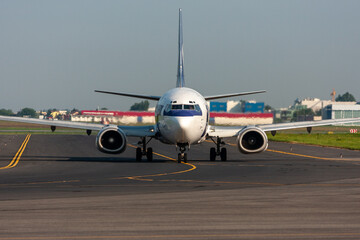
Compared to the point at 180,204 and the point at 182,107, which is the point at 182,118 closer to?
the point at 182,107

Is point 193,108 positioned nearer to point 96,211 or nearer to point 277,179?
point 277,179

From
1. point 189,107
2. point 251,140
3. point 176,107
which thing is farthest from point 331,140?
point 176,107

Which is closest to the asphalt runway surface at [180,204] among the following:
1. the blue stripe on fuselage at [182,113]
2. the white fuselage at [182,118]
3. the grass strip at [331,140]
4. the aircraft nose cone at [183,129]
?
the aircraft nose cone at [183,129]

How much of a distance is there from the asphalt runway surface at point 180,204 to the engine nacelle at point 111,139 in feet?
21.4

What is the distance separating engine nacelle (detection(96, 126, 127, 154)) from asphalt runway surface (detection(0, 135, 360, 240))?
6.52m

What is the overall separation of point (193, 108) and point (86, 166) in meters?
6.58

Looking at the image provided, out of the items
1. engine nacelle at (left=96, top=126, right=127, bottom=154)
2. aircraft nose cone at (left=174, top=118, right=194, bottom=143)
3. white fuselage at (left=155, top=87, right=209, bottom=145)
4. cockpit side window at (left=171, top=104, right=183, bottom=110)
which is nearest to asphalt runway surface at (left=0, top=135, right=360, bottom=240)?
aircraft nose cone at (left=174, top=118, right=194, bottom=143)

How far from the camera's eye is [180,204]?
18.5 m

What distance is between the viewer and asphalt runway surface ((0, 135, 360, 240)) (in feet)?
45.4

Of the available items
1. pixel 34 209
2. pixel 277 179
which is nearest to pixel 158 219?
pixel 34 209

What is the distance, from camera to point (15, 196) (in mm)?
20672

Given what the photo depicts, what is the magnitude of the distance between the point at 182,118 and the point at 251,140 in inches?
213

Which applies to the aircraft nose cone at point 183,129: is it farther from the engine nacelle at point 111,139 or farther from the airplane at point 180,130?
the engine nacelle at point 111,139

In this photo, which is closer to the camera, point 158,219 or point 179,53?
point 158,219
